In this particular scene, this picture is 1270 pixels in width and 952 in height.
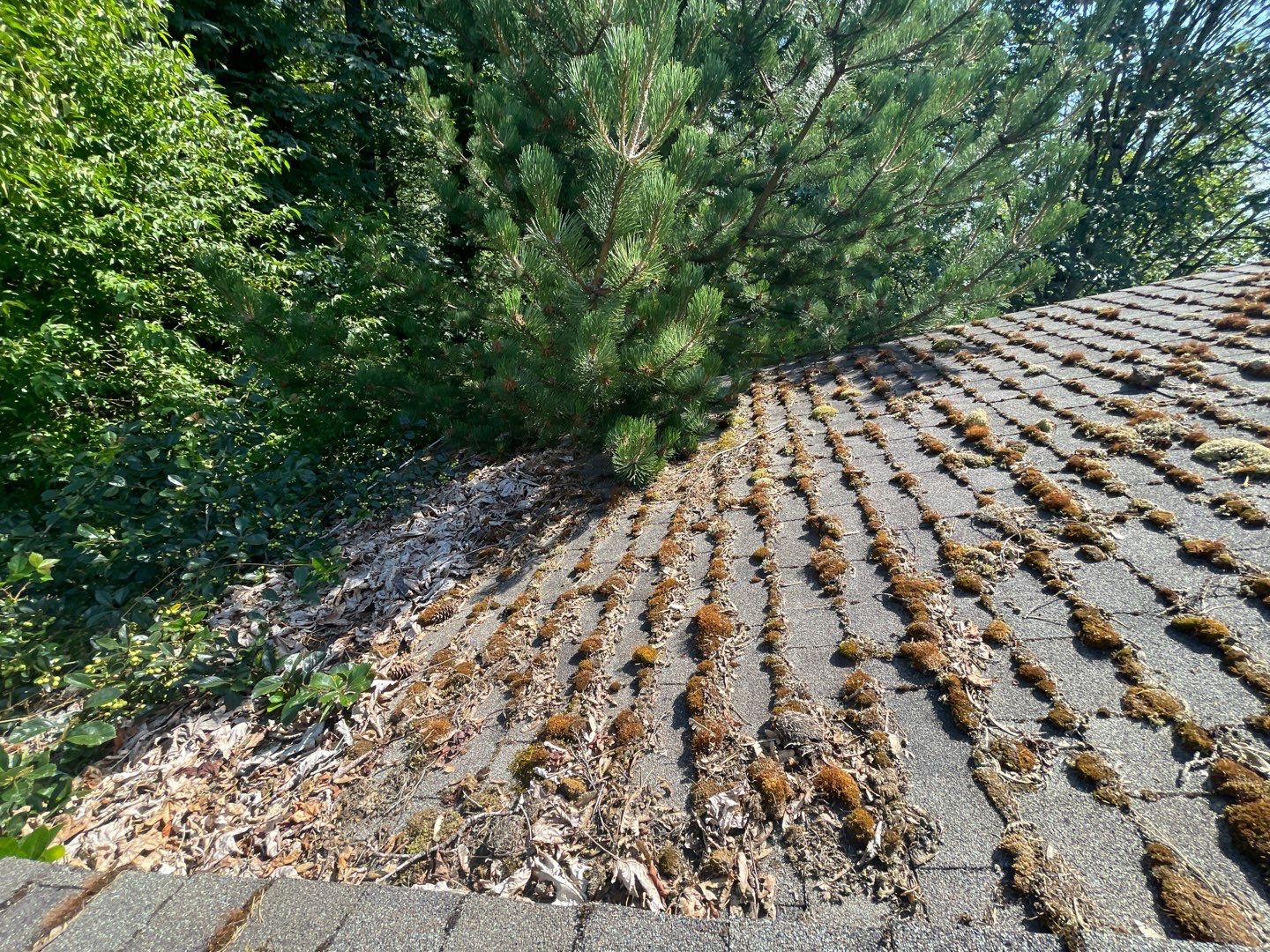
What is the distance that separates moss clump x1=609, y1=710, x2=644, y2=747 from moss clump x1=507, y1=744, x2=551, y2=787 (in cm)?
24

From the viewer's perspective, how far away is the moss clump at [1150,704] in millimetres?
1334

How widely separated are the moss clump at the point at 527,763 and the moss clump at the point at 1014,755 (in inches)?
53.7

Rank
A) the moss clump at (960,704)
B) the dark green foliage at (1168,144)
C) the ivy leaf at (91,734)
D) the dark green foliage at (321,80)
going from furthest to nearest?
the dark green foliage at (1168,144) → the dark green foliage at (321,80) → the ivy leaf at (91,734) → the moss clump at (960,704)

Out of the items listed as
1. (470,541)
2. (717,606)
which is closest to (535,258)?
(470,541)

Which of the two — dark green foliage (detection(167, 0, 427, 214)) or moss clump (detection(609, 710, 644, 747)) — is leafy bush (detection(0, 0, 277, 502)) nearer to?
dark green foliage (detection(167, 0, 427, 214))

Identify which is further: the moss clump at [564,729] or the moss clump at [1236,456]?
the moss clump at [1236,456]

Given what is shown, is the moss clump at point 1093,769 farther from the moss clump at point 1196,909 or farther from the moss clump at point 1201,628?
the moss clump at point 1201,628

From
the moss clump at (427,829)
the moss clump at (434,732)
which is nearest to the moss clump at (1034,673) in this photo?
the moss clump at (427,829)

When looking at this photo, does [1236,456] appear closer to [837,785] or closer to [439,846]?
[837,785]

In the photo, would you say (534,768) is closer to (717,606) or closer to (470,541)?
(717,606)

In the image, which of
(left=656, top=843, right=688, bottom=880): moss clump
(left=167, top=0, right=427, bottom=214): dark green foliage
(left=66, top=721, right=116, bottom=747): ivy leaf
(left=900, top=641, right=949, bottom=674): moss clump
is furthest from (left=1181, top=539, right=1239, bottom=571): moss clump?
(left=167, top=0, right=427, bottom=214): dark green foliage

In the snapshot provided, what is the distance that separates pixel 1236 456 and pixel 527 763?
318cm

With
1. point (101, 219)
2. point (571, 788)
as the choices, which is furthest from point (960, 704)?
point (101, 219)

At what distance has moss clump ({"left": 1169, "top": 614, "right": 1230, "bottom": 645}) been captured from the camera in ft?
4.85
